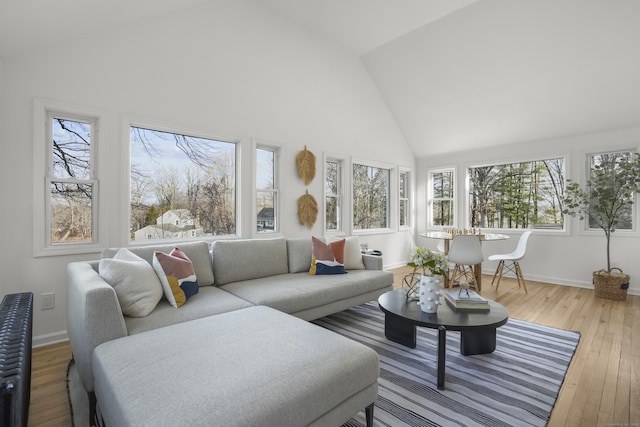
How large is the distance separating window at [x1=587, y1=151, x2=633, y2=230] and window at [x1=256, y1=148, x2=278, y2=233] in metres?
4.39

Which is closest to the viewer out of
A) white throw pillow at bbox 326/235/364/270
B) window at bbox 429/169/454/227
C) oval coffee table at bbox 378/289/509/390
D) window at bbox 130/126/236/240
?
oval coffee table at bbox 378/289/509/390

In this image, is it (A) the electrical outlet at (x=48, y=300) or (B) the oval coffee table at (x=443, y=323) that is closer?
(B) the oval coffee table at (x=443, y=323)

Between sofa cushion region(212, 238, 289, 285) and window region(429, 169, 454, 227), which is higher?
window region(429, 169, 454, 227)

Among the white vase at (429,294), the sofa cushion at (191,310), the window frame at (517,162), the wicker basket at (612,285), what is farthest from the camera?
the window frame at (517,162)

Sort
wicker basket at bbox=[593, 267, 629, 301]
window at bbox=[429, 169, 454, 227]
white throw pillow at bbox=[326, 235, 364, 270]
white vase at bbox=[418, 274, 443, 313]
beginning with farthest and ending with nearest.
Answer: window at bbox=[429, 169, 454, 227] → wicker basket at bbox=[593, 267, 629, 301] → white throw pillow at bbox=[326, 235, 364, 270] → white vase at bbox=[418, 274, 443, 313]

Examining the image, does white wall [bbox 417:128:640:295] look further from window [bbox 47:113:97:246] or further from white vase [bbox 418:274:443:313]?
window [bbox 47:113:97:246]

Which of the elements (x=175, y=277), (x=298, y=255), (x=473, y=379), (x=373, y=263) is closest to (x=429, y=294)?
(x=473, y=379)

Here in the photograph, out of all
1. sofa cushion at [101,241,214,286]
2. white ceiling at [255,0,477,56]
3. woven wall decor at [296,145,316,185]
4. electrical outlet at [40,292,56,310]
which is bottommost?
electrical outlet at [40,292,56,310]

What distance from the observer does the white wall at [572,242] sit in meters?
4.23

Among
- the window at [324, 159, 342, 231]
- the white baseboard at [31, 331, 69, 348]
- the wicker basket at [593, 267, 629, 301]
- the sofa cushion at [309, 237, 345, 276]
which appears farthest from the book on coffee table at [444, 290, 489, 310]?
the white baseboard at [31, 331, 69, 348]

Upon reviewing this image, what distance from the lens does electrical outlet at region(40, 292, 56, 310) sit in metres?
2.58

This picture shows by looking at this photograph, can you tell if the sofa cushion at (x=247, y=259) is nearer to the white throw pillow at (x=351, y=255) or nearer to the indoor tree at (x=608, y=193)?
the white throw pillow at (x=351, y=255)

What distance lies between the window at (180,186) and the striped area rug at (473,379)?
188cm

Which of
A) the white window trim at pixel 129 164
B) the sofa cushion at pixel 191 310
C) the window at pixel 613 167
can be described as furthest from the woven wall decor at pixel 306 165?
the window at pixel 613 167
